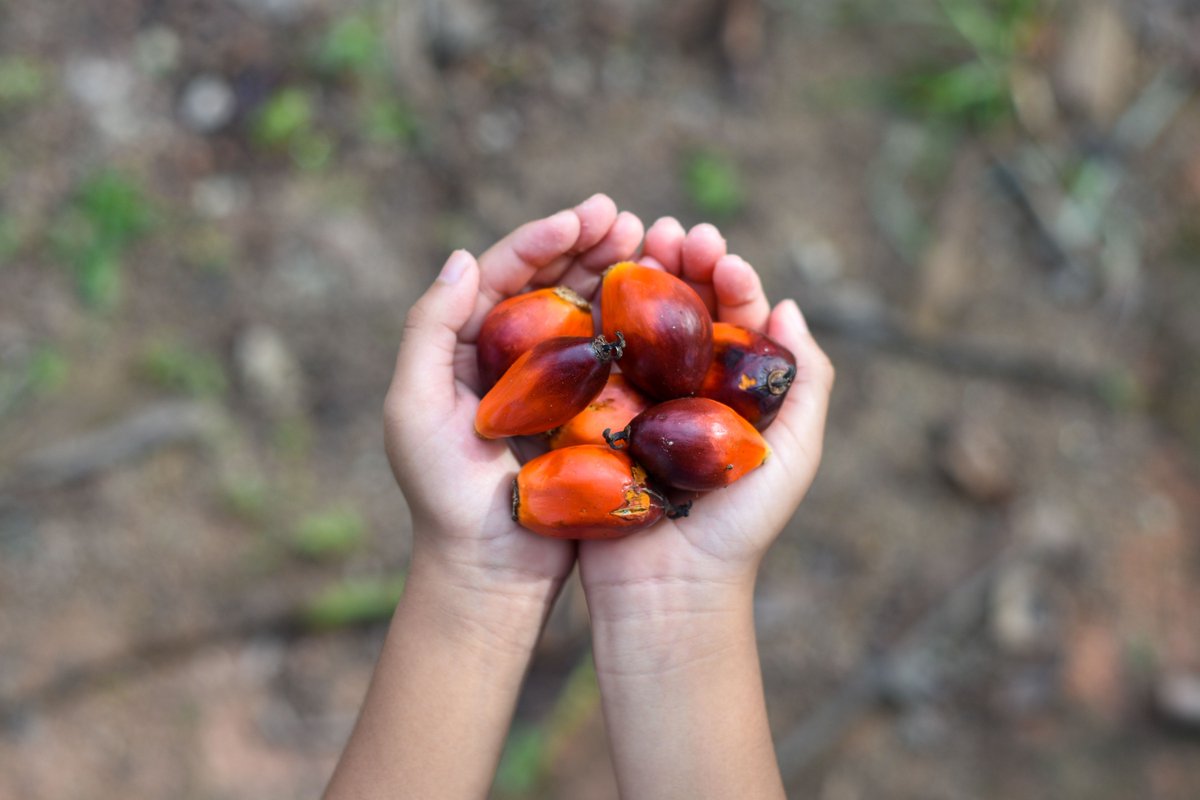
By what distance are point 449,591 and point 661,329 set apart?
30.2 inches

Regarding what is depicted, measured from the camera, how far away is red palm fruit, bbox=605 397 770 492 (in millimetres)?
1991

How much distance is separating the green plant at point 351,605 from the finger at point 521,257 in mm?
1328

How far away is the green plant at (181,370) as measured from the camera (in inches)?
137

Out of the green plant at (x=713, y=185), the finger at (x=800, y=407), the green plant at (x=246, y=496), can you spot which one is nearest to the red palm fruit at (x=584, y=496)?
the finger at (x=800, y=407)

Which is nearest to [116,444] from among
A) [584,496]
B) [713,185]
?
[584,496]

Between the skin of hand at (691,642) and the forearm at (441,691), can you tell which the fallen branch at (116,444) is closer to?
the forearm at (441,691)

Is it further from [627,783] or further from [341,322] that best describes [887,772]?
[341,322]

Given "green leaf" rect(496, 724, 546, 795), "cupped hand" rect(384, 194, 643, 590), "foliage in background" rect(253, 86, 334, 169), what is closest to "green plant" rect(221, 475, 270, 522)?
"green leaf" rect(496, 724, 546, 795)

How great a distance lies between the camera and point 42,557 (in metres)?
3.22

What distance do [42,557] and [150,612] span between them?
1.44ft

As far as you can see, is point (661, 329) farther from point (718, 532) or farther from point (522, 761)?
point (522, 761)

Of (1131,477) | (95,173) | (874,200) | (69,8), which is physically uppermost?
(69,8)

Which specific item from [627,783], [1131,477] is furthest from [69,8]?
[1131,477]

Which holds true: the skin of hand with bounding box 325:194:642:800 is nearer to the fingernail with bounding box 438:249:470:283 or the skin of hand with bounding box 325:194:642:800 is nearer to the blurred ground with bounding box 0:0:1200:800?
the fingernail with bounding box 438:249:470:283
